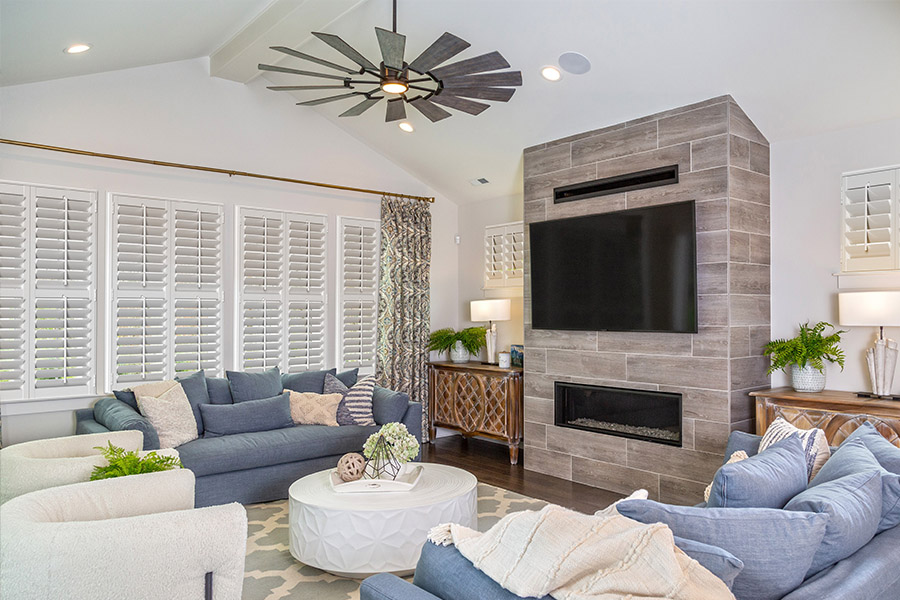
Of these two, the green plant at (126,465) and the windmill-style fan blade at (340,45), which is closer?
the green plant at (126,465)

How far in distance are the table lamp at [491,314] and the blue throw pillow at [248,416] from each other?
2.18 meters

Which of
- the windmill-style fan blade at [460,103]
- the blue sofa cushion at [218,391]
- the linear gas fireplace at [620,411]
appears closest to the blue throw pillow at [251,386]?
the blue sofa cushion at [218,391]

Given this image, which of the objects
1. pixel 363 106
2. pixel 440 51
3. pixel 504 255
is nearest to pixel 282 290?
pixel 504 255

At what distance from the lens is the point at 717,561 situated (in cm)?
146

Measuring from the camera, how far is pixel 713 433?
441 centimetres

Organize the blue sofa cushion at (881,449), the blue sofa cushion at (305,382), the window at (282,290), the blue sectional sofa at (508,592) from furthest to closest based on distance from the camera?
1. the window at (282,290)
2. the blue sofa cushion at (305,382)
3. the blue sofa cushion at (881,449)
4. the blue sectional sofa at (508,592)

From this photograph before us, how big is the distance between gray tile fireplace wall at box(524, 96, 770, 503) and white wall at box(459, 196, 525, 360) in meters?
1.45

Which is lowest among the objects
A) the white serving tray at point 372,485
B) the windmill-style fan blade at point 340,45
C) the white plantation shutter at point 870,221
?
the white serving tray at point 372,485

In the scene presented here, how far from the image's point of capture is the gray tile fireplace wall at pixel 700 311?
439cm

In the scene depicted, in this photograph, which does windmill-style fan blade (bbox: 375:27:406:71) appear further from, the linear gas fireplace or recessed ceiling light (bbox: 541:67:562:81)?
the linear gas fireplace

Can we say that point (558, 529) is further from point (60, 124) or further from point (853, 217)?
point (60, 124)

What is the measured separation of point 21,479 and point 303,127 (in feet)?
14.8

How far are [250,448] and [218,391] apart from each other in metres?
0.79

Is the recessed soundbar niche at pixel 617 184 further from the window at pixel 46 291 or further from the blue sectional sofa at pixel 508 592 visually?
the window at pixel 46 291
